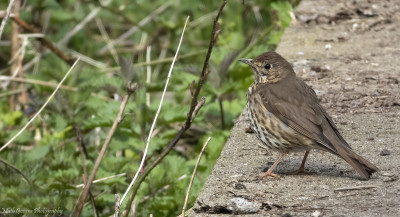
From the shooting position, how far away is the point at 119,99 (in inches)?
237

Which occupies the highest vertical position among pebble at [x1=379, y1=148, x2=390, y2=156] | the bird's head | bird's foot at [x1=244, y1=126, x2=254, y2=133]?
the bird's head

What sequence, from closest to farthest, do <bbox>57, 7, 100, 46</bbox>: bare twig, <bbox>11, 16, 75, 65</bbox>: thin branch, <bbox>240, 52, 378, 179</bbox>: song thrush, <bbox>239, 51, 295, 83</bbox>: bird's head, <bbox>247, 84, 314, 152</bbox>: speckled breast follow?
1. <bbox>240, 52, 378, 179</bbox>: song thrush
2. <bbox>247, 84, 314, 152</bbox>: speckled breast
3. <bbox>239, 51, 295, 83</bbox>: bird's head
4. <bbox>11, 16, 75, 65</bbox>: thin branch
5. <bbox>57, 7, 100, 46</bbox>: bare twig

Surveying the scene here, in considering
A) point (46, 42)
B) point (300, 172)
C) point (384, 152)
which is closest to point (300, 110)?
point (300, 172)

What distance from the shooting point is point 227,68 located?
5613 mm

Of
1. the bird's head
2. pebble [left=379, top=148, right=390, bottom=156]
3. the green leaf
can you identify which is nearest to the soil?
pebble [left=379, top=148, right=390, bottom=156]

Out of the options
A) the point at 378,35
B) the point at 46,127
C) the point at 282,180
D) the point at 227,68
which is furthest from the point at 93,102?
the point at 282,180

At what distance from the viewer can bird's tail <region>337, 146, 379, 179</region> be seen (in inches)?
144

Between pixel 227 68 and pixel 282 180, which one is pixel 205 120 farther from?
pixel 282 180

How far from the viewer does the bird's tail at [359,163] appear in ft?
12.0

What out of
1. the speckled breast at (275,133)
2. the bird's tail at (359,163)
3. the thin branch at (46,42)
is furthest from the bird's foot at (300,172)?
the thin branch at (46,42)

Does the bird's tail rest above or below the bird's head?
below

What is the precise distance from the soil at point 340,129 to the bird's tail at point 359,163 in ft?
0.16

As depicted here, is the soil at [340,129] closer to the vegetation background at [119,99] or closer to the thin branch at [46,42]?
the vegetation background at [119,99]

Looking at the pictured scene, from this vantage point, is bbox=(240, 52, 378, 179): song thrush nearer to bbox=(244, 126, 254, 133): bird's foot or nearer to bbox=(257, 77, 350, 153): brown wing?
bbox=(257, 77, 350, 153): brown wing
